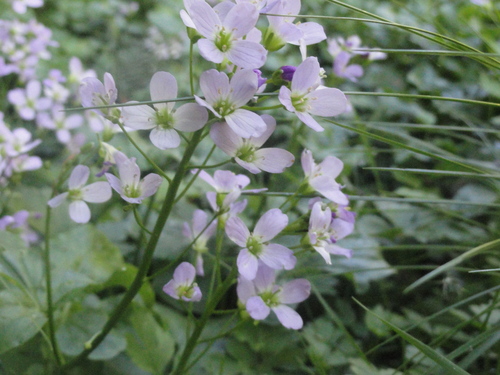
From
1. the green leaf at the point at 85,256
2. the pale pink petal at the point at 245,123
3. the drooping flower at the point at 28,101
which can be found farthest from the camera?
the drooping flower at the point at 28,101

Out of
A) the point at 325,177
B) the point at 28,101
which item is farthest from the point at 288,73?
the point at 28,101

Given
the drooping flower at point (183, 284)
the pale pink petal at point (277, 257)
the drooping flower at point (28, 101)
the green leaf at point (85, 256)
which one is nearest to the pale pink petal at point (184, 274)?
the drooping flower at point (183, 284)

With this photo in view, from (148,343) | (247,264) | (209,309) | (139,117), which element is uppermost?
(139,117)

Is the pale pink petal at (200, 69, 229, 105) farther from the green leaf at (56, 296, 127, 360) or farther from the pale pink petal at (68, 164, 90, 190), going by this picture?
the green leaf at (56, 296, 127, 360)

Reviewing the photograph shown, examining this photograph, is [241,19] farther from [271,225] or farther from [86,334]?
[86,334]

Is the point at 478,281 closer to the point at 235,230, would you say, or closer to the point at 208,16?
the point at 235,230

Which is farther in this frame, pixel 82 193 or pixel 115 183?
pixel 82 193

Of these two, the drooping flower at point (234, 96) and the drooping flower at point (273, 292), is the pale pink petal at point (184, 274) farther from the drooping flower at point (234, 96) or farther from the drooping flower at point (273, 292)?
the drooping flower at point (234, 96)
